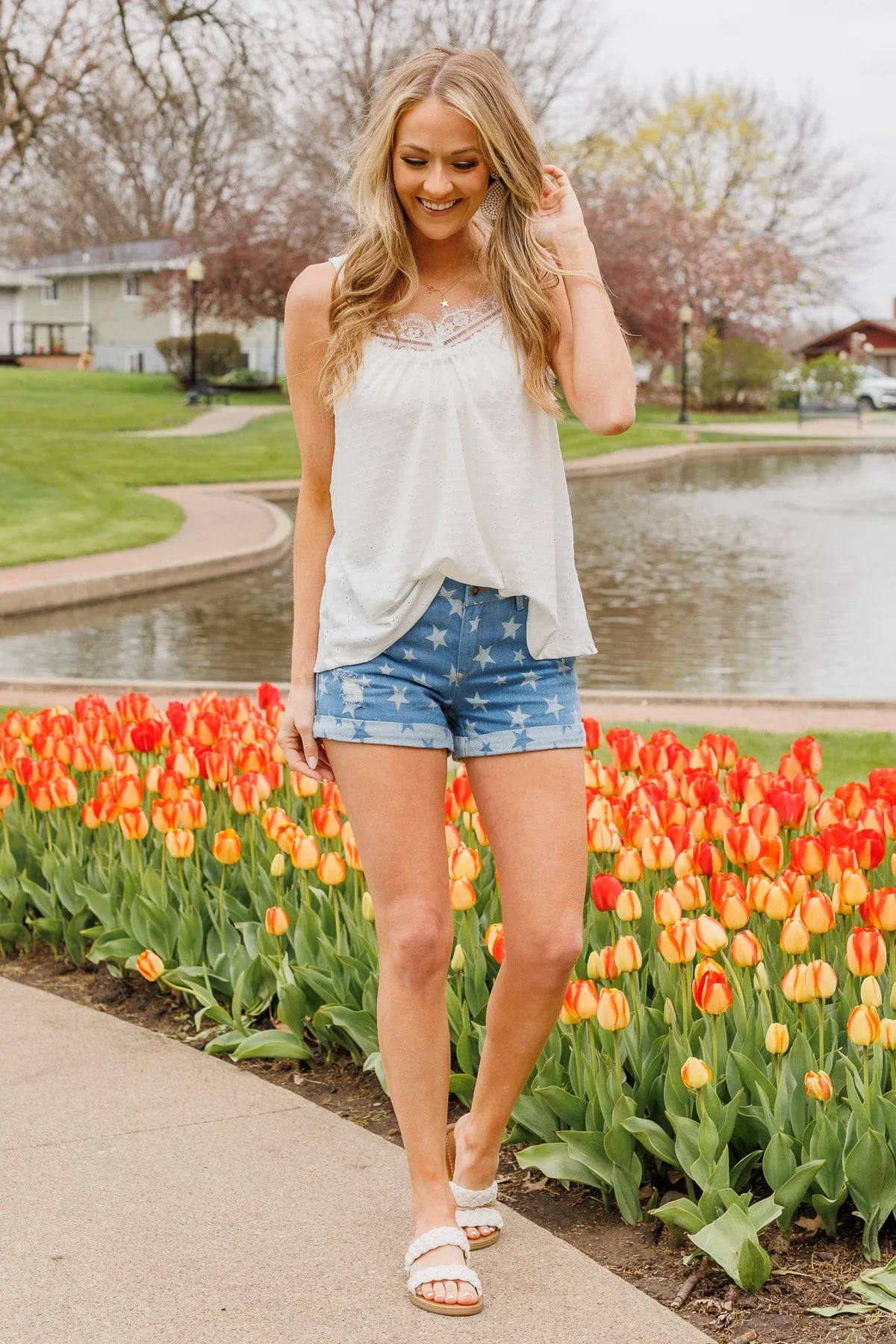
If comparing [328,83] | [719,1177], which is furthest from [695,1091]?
[328,83]

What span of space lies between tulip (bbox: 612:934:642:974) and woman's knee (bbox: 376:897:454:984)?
0.52m

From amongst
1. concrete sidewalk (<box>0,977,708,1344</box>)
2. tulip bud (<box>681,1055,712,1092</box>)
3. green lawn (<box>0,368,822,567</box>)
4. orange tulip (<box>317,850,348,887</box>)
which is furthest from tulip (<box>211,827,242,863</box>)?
green lawn (<box>0,368,822,567</box>)

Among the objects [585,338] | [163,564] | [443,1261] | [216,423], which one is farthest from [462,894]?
[216,423]

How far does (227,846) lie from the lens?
13.0 feet

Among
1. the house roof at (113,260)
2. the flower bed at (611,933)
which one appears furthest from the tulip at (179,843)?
the house roof at (113,260)

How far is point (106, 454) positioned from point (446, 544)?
25.0 meters

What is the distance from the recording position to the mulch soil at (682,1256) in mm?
2639

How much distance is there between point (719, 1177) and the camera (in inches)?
109

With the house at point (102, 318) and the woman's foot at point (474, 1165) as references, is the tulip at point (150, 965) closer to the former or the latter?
the woman's foot at point (474, 1165)

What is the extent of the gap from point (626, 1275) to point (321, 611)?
123 cm

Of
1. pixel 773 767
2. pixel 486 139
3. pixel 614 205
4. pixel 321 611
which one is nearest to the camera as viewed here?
pixel 486 139

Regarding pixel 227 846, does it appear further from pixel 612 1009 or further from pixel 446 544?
pixel 446 544

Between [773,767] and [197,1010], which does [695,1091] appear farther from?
[773,767]

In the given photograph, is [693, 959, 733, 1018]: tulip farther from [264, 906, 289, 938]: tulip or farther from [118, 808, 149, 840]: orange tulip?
[118, 808, 149, 840]: orange tulip
